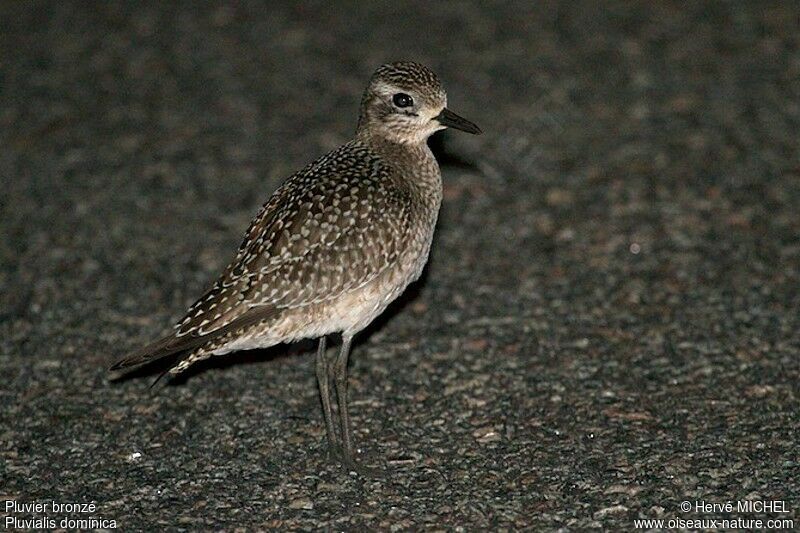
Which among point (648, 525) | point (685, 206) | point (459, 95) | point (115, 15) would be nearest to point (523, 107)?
point (459, 95)

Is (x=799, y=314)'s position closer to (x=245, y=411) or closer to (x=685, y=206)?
(x=685, y=206)

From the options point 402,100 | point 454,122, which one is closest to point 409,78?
point 402,100

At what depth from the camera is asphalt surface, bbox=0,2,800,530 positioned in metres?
5.93

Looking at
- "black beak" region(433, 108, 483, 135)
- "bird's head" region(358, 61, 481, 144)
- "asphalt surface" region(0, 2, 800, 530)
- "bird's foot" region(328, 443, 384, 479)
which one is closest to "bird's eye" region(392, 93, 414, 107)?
"bird's head" region(358, 61, 481, 144)

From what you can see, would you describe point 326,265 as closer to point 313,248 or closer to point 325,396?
point 313,248

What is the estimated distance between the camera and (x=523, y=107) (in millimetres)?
10188

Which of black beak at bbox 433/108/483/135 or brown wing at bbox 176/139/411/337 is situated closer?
brown wing at bbox 176/139/411/337

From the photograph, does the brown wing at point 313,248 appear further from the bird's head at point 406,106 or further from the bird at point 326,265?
the bird's head at point 406,106

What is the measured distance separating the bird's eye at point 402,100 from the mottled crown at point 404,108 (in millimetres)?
16

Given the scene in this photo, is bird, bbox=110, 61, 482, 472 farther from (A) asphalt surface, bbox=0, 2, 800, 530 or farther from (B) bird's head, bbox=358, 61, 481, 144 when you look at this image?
(A) asphalt surface, bbox=0, 2, 800, 530

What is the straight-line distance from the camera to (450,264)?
8.19 metres

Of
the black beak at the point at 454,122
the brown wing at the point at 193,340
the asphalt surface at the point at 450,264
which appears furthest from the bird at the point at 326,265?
the asphalt surface at the point at 450,264

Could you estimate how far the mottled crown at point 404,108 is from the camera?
649 cm

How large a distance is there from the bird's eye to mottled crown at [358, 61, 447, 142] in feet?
0.05
